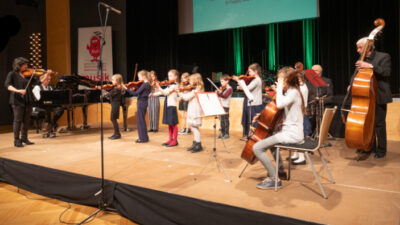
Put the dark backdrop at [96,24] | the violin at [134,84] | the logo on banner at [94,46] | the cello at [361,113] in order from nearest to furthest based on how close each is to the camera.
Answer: the cello at [361,113] → the violin at [134,84] → the logo on banner at [94,46] → the dark backdrop at [96,24]

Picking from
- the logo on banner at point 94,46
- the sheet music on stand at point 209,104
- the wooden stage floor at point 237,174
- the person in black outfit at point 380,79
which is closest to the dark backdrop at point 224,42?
the logo on banner at point 94,46

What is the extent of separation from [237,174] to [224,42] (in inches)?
270

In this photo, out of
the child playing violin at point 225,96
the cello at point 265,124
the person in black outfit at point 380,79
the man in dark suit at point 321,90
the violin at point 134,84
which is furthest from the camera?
the child playing violin at point 225,96

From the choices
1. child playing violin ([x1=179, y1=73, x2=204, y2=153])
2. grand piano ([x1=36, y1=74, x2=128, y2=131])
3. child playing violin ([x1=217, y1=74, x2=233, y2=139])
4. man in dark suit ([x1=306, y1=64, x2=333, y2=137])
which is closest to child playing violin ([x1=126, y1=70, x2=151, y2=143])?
child playing violin ([x1=179, y1=73, x2=204, y2=153])

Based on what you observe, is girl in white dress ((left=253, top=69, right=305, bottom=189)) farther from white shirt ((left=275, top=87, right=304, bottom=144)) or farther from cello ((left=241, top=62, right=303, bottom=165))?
cello ((left=241, top=62, right=303, bottom=165))

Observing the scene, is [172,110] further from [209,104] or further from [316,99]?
[316,99]

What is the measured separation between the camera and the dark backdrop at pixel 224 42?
6.78 m

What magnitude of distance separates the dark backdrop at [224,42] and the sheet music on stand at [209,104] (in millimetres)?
4027

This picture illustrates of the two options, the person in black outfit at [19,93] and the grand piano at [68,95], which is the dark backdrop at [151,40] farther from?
the person in black outfit at [19,93]

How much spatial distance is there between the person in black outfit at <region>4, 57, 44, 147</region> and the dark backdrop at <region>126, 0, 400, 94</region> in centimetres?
453

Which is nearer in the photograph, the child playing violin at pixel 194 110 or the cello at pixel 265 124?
the cello at pixel 265 124

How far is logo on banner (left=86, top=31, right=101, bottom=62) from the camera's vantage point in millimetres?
9812

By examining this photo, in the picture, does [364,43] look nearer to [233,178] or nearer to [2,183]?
[233,178]

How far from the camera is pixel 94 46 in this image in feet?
32.3
